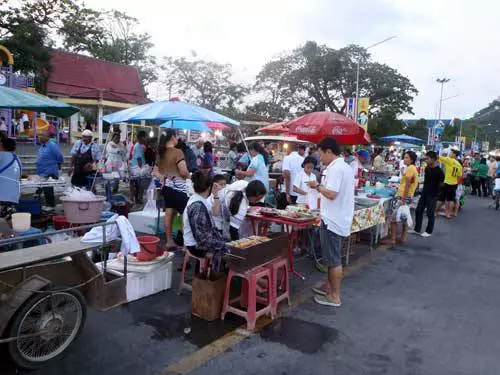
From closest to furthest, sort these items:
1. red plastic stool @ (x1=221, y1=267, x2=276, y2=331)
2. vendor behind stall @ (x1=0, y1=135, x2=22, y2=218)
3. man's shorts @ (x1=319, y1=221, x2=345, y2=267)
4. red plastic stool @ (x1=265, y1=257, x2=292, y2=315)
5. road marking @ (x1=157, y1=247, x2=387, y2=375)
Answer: road marking @ (x1=157, y1=247, x2=387, y2=375) → red plastic stool @ (x1=221, y1=267, x2=276, y2=331) → red plastic stool @ (x1=265, y1=257, x2=292, y2=315) → man's shorts @ (x1=319, y1=221, x2=345, y2=267) → vendor behind stall @ (x1=0, y1=135, x2=22, y2=218)

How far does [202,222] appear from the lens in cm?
402

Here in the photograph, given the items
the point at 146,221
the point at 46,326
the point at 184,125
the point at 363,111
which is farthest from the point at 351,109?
the point at 46,326

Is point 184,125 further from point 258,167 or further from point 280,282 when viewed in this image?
point 280,282

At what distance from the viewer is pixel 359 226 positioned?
6.38 meters

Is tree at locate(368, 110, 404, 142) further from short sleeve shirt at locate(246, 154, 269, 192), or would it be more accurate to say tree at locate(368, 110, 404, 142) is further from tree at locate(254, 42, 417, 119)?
short sleeve shirt at locate(246, 154, 269, 192)

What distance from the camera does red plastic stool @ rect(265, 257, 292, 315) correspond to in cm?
423

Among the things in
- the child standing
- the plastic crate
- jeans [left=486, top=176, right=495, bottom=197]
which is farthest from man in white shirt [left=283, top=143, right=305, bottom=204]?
jeans [left=486, top=176, right=495, bottom=197]

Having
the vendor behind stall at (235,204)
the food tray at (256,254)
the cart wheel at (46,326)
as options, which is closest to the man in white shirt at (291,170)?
the vendor behind stall at (235,204)

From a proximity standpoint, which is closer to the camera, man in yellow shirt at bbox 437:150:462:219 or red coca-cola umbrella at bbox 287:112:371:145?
red coca-cola umbrella at bbox 287:112:371:145

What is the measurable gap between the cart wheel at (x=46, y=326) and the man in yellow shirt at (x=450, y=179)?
10375mm

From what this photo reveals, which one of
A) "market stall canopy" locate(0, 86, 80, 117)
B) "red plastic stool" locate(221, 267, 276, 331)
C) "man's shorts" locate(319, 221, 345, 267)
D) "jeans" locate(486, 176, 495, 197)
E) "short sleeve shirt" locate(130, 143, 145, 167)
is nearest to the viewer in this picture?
"red plastic stool" locate(221, 267, 276, 331)


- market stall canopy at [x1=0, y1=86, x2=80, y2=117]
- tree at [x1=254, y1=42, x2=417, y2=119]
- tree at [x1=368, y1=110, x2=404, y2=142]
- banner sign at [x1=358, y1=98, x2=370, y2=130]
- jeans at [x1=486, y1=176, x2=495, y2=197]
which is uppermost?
tree at [x1=254, y1=42, x2=417, y2=119]

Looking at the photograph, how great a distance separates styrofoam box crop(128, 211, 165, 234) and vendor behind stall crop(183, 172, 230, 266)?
3101 millimetres

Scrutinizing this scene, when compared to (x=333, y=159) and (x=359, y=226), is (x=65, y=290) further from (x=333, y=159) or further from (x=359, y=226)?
(x=359, y=226)
